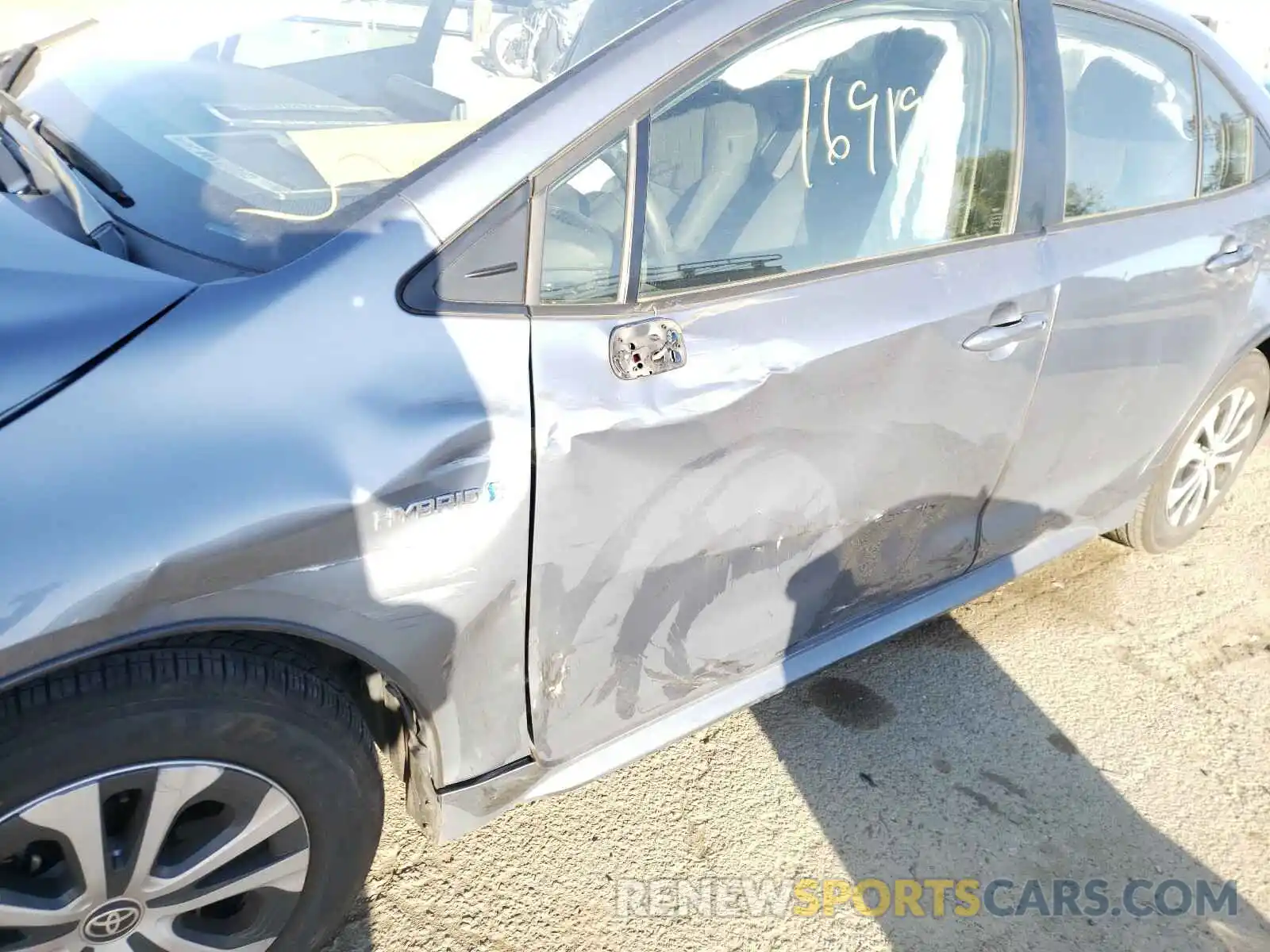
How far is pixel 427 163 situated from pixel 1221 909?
7.40ft

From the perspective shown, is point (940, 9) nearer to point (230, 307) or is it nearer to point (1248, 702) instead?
point (230, 307)

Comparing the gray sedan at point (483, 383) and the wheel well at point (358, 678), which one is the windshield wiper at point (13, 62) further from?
the wheel well at point (358, 678)

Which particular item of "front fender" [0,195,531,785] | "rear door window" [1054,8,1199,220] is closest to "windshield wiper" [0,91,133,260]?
"front fender" [0,195,531,785]

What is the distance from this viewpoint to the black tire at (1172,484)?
2932 mm

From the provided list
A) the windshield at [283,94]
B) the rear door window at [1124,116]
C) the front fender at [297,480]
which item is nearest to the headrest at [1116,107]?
the rear door window at [1124,116]

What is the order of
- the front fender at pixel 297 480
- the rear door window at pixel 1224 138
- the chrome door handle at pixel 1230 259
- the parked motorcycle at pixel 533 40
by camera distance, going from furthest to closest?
the rear door window at pixel 1224 138, the chrome door handle at pixel 1230 259, the parked motorcycle at pixel 533 40, the front fender at pixel 297 480

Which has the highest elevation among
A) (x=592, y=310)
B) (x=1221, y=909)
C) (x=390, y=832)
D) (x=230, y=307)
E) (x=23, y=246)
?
(x=23, y=246)

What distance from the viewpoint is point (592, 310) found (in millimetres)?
1581

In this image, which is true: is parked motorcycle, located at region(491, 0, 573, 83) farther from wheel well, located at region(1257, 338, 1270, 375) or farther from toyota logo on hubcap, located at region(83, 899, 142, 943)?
wheel well, located at region(1257, 338, 1270, 375)

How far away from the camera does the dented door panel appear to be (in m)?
1.60

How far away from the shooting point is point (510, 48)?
1.99 meters

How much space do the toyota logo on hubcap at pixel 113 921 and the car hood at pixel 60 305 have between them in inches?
30.3

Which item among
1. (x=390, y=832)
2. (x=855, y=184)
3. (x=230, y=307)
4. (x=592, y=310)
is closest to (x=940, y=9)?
(x=855, y=184)

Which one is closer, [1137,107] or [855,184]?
[855,184]
